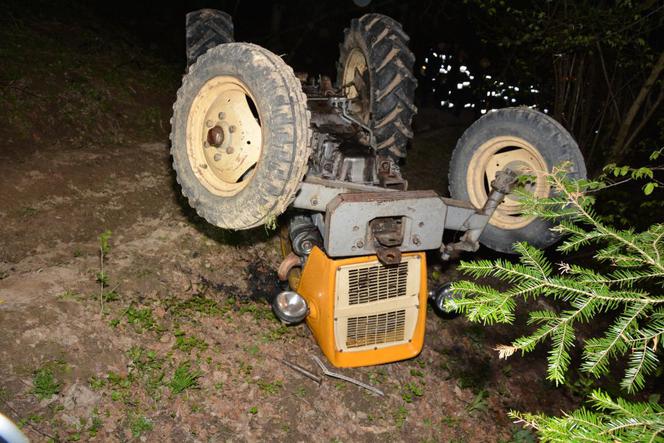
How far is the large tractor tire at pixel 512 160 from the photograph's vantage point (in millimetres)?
3297

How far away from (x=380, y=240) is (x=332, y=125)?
185 cm

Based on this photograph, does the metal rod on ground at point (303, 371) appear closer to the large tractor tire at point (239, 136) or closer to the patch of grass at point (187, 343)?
the patch of grass at point (187, 343)

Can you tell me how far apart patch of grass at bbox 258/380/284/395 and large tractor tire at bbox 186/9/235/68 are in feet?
11.1

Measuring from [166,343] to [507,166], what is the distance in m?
3.30

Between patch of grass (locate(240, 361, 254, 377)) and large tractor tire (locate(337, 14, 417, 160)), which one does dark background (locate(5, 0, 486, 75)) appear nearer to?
large tractor tire (locate(337, 14, 417, 160))

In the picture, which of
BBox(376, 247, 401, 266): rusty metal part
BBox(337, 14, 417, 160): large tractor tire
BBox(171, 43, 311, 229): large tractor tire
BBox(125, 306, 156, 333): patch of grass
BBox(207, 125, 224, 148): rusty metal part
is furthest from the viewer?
BBox(337, 14, 417, 160): large tractor tire

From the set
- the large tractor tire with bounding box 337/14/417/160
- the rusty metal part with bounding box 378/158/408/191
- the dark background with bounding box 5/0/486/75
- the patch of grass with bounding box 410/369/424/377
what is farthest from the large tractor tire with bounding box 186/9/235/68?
the dark background with bounding box 5/0/486/75

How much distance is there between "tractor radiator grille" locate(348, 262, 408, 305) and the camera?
3.50 meters

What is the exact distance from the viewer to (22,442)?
1007 millimetres

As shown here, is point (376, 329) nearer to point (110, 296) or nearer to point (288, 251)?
point (288, 251)

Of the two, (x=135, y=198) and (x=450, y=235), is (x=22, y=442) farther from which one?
(x=450, y=235)

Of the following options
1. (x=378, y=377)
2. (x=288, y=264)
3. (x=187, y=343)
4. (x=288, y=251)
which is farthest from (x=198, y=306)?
(x=378, y=377)

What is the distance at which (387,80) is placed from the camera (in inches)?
178

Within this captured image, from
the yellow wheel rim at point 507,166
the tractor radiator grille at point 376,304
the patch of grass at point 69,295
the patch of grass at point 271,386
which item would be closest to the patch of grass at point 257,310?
the patch of grass at point 271,386
